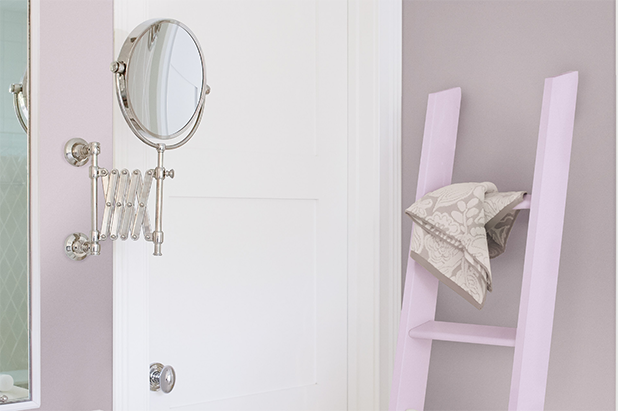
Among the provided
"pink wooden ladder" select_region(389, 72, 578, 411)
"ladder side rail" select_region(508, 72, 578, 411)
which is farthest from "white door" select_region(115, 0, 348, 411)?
"ladder side rail" select_region(508, 72, 578, 411)

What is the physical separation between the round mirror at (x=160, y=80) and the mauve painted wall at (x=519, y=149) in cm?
65

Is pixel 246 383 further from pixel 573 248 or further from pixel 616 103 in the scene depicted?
pixel 616 103

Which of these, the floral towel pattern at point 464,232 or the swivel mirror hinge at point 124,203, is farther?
the floral towel pattern at point 464,232

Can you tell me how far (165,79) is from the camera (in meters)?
1.15

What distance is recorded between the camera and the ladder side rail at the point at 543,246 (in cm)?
116

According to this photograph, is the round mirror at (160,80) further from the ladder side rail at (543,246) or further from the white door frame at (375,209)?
the ladder side rail at (543,246)

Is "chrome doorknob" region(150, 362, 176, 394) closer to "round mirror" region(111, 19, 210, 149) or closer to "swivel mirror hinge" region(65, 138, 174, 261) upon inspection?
"swivel mirror hinge" region(65, 138, 174, 261)

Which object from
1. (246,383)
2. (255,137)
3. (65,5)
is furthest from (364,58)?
(246,383)

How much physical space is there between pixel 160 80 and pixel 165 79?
0.04 ft

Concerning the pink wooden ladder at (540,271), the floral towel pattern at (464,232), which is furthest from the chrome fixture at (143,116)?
the pink wooden ladder at (540,271)

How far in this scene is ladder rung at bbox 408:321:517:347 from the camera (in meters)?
1.21

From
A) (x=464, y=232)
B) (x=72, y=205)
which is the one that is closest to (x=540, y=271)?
(x=464, y=232)

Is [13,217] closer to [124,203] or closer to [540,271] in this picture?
[124,203]

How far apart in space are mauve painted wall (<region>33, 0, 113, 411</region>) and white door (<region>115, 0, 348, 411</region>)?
47 mm
